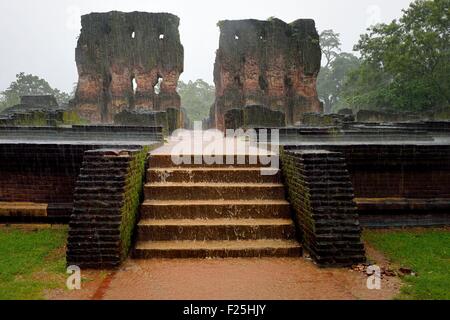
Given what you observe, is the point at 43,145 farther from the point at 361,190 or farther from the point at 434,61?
the point at 434,61

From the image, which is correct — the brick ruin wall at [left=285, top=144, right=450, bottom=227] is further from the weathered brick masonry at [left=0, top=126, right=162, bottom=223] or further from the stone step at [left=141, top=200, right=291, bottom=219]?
the weathered brick masonry at [left=0, top=126, right=162, bottom=223]

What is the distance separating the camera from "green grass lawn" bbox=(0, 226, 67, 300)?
11.2ft

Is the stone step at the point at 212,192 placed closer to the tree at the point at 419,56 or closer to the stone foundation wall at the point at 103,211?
the stone foundation wall at the point at 103,211

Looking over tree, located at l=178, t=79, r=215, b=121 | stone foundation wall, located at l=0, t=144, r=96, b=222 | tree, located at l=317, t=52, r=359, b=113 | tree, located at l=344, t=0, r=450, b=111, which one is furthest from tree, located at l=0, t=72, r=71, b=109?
stone foundation wall, located at l=0, t=144, r=96, b=222

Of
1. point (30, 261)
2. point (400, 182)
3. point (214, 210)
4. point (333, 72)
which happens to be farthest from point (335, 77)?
point (30, 261)

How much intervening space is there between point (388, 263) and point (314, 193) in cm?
101

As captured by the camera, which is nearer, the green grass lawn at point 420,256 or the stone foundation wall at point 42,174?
the green grass lawn at point 420,256

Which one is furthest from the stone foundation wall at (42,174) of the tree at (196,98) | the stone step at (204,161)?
the tree at (196,98)

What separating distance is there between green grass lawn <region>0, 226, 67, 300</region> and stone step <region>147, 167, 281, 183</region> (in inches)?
56.3

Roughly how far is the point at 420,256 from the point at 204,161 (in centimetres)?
287

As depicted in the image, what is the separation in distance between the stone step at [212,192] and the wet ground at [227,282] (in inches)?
41.7

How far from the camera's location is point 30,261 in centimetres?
412

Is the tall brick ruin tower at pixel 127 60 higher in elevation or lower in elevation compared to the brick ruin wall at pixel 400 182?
higher

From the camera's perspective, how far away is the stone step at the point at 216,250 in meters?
4.29
